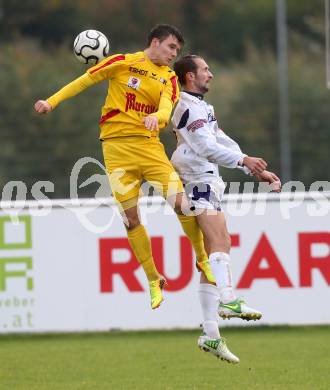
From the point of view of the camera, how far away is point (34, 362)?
1228 centimetres

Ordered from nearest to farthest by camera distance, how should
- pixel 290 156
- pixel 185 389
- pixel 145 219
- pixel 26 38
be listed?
pixel 185 389, pixel 145 219, pixel 290 156, pixel 26 38

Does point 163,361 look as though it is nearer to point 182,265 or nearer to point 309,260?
point 182,265

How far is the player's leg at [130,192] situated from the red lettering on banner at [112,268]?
3.80 metres

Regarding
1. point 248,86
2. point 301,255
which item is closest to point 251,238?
point 301,255

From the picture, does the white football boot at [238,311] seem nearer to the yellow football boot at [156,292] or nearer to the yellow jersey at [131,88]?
the yellow football boot at [156,292]

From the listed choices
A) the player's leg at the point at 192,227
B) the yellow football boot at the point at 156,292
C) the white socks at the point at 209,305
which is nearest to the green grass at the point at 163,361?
the white socks at the point at 209,305

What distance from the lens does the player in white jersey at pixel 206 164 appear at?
404 inches

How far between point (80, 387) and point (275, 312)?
4.75 meters

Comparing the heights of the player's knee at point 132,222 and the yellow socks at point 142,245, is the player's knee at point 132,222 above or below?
above

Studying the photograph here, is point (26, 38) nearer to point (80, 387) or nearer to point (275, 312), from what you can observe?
point (275, 312)

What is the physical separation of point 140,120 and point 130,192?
0.60 metres

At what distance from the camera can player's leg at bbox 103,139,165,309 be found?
10.7 metres

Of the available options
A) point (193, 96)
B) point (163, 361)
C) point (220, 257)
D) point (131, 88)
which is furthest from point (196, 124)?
point (163, 361)

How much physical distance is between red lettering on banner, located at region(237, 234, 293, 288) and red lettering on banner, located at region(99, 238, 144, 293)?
1242mm
